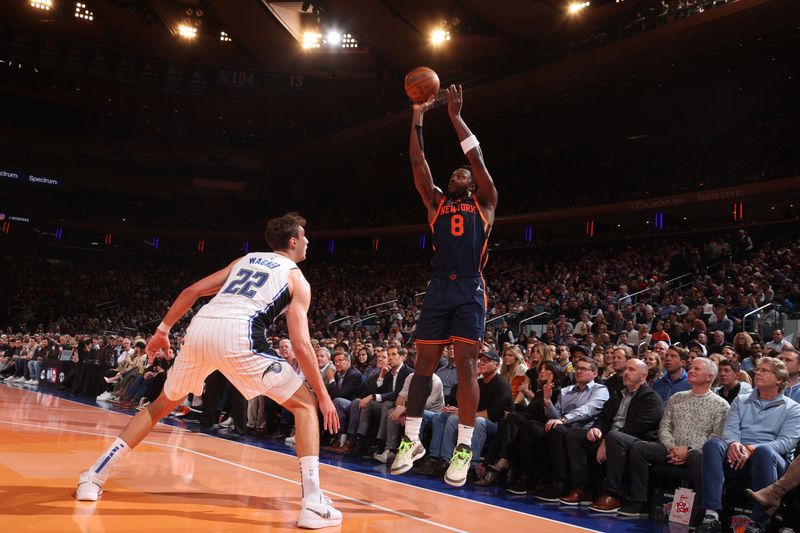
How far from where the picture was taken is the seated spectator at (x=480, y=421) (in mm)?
7094

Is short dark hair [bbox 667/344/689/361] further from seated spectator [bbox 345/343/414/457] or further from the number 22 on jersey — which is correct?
the number 22 on jersey

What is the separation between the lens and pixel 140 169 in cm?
3609

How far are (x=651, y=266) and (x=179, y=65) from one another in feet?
78.2

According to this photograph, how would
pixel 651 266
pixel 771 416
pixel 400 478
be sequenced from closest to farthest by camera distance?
pixel 771 416
pixel 400 478
pixel 651 266

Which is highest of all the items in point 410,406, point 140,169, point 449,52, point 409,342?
point 449,52

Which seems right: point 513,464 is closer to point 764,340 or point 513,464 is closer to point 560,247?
point 764,340

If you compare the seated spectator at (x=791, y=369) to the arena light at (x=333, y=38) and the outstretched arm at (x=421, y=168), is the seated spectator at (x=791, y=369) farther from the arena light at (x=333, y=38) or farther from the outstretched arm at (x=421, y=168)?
the arena light at (x=333, y=38)

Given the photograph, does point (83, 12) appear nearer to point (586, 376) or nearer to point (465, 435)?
point (586, 376)

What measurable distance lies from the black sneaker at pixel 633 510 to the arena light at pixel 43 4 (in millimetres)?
33446

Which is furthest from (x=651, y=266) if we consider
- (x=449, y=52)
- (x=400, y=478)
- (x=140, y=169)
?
(x=140, y=169)

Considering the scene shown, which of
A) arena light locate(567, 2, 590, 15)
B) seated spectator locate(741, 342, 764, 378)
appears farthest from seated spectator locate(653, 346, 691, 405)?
arena light locate(567, 2, 590, 15)

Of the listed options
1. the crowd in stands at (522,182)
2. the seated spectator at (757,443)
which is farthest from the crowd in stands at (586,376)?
the crowd in stands at (522,182)

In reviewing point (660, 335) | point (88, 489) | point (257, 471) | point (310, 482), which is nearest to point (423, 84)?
point (310, 482)

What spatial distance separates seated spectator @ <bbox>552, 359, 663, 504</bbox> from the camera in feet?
19.2
